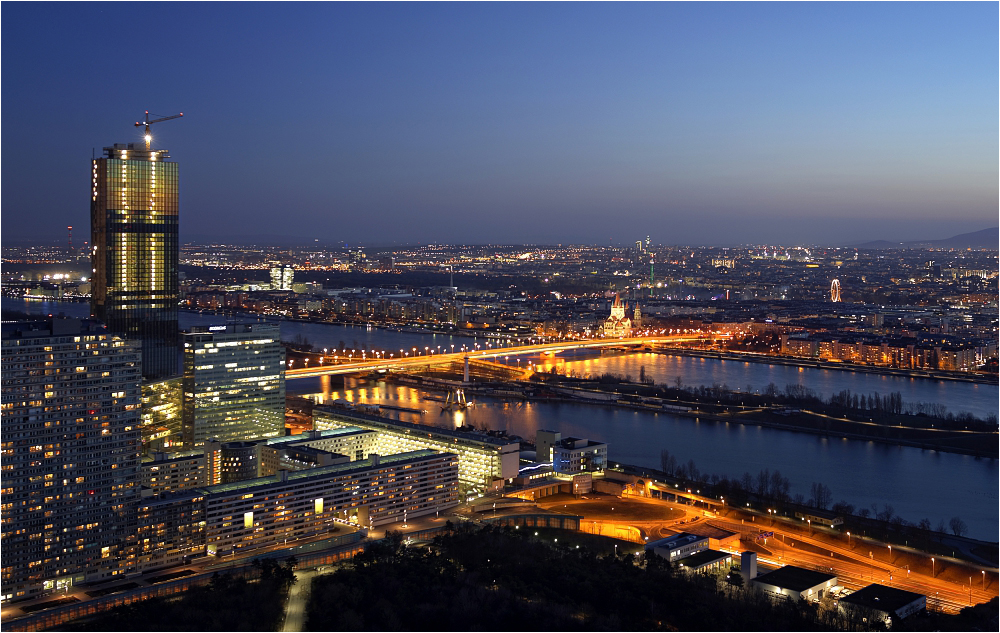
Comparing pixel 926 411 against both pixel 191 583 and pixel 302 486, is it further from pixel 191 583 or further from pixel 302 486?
pixel 191 583

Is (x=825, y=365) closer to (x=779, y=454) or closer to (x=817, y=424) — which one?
(x=817, y=424)

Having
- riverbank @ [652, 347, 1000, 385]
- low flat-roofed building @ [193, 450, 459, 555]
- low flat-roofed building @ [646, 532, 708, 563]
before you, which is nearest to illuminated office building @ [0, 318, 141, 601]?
low flat-roofed building @ [193, 450, 459, 555]

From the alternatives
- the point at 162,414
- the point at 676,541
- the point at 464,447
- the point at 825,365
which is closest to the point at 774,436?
the point at 464,447

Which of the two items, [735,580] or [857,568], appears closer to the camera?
[735,580]

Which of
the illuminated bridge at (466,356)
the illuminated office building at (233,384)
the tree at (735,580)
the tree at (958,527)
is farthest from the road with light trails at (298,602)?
the illuminated bridge at (466,356)

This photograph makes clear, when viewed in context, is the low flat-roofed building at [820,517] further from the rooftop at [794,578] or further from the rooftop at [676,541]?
the rooftop at [794,578]
